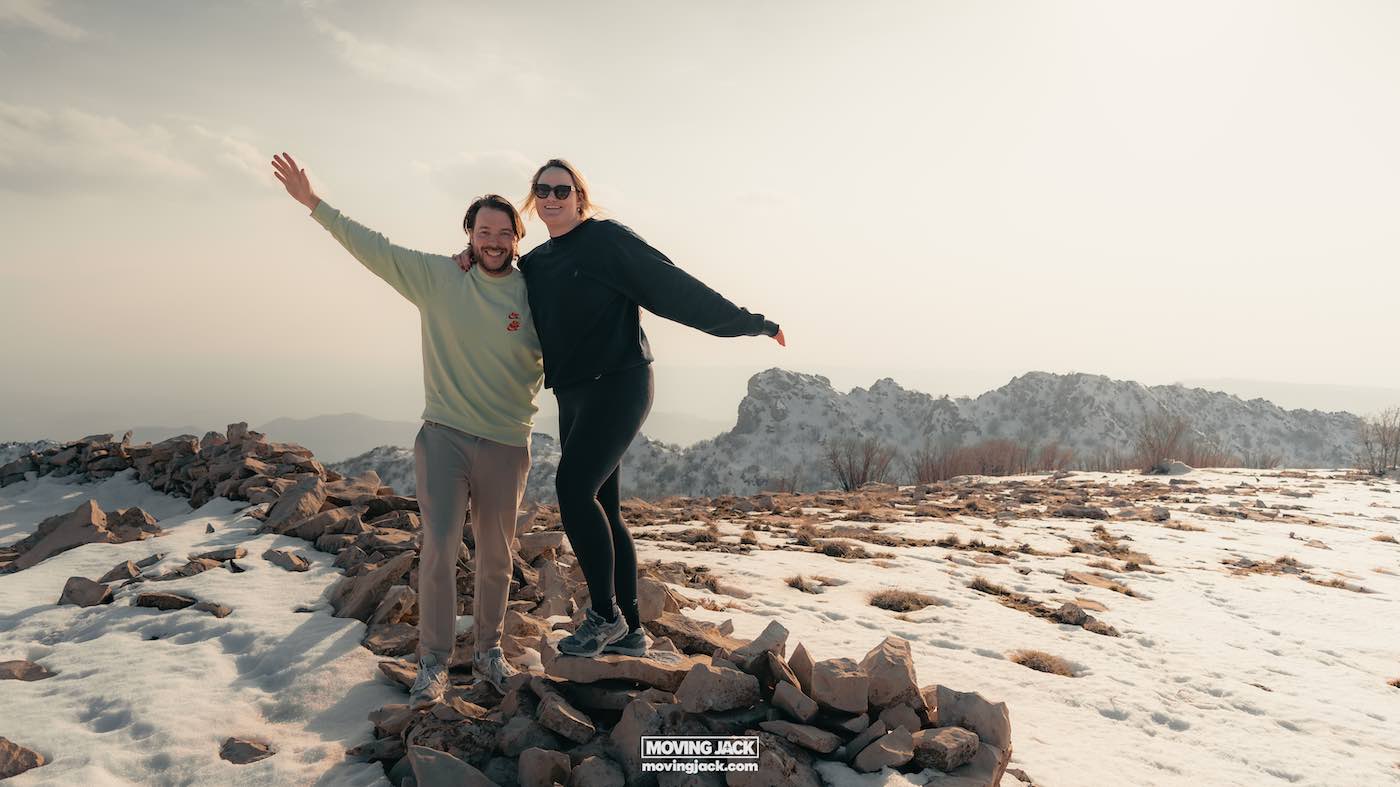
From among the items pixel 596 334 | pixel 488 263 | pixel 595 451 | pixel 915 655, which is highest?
pixel 488 263

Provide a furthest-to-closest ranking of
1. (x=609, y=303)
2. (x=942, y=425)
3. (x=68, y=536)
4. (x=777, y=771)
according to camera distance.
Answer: (x=942, y=425), (x=68, y=536), (x=609, y=303), (x=777, y=771)

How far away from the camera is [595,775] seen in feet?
7.69

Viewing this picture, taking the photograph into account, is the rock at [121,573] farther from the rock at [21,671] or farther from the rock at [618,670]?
the rock at [618,670]

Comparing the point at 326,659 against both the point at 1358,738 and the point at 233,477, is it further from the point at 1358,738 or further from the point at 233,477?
the point at 1358,738

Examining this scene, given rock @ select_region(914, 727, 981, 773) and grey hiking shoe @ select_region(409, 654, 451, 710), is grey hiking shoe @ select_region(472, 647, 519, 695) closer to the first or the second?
grey hiking shoe @ select_region(409, 654, 451, 710)

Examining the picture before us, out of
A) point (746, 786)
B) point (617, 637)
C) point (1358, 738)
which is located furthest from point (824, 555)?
point (746, 786)

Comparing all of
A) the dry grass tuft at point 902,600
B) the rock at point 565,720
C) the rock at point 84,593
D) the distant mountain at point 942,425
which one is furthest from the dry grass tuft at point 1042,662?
the distant mountain at point 942,425

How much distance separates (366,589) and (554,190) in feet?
8.22

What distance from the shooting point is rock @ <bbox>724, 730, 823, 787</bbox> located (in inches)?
90.7

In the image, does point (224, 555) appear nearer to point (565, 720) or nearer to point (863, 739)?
point (565, 720)

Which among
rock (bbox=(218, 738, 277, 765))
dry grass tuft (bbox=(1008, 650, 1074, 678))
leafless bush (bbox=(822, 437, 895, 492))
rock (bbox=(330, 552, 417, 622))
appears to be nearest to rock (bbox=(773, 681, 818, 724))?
rock (bbox=(218, 738, 277, 765))

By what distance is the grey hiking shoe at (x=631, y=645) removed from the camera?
292 cm

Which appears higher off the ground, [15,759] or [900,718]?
[900,718]

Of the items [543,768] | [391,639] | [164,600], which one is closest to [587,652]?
[543,768]
